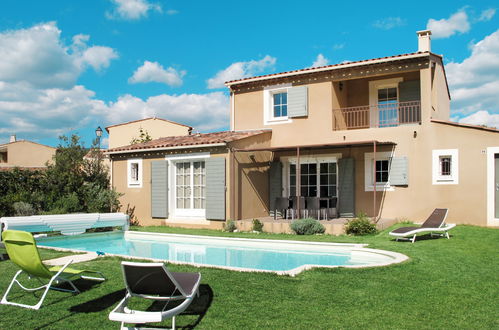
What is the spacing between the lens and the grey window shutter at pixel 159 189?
16797mm

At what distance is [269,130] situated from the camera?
17031 mm

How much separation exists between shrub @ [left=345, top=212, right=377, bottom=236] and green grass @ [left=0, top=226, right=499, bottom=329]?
4.43m

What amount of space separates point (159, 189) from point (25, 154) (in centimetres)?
3034

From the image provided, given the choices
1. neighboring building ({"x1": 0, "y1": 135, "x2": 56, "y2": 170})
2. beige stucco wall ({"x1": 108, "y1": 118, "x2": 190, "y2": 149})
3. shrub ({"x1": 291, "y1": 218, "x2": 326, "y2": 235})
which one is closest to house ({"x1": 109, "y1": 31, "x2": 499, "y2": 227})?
→ shrub ({"x1": 291, "y1": 218, "x2": 326, "y2": 235})

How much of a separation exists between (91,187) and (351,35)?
40.3 ft

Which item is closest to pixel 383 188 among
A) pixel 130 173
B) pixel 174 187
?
pixel 174 187

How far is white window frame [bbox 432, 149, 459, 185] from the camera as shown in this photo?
545 inches

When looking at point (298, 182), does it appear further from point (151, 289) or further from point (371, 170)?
point (151, 289)

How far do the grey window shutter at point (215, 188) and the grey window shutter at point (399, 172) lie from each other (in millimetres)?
5944

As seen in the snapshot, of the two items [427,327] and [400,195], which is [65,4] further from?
[427,327]

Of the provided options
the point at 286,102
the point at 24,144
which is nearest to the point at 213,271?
the point at 286,102

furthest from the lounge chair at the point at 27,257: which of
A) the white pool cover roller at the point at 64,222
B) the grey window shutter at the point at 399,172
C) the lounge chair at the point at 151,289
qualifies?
the grey window shutter at the point at 399,172

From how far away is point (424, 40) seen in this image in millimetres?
15086

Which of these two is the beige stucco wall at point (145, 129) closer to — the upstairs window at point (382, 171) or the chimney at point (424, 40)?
the upstairs window at point (382, 171)
